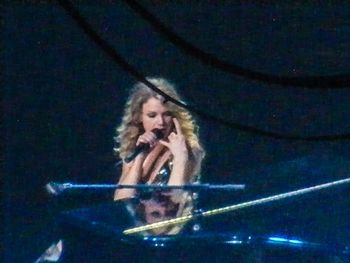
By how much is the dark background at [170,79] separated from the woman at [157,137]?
0.04 metres

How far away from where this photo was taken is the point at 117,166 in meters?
3.10

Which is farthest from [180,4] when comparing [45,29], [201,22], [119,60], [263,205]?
[119,60]

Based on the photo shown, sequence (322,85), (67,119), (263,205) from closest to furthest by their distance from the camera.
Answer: (322,85) < (263,205) < (67,119)

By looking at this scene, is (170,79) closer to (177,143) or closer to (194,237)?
(177,143)

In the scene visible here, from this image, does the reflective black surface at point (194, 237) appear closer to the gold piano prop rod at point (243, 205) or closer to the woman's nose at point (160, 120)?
the gold piano prop rod at point (243, 205)

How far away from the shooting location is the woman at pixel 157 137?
3.05 metres

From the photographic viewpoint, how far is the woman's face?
3.06 metres

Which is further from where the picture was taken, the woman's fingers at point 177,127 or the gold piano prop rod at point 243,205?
the woman's fingers at point 177,127

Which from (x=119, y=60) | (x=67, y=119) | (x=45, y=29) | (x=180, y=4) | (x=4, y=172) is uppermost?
(x=180, y=4)

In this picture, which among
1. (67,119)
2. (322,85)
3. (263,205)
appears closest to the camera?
(322,85)

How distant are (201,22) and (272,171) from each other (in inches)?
22.4

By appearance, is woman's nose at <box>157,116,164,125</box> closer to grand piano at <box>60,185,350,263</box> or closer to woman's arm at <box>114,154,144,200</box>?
woman's arm at <box>114,154,144,200</box>

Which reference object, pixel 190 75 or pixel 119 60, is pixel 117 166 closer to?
pixel 190 75

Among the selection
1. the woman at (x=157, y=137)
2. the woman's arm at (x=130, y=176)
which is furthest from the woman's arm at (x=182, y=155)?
the woman's arm at (x=130, y=176)
